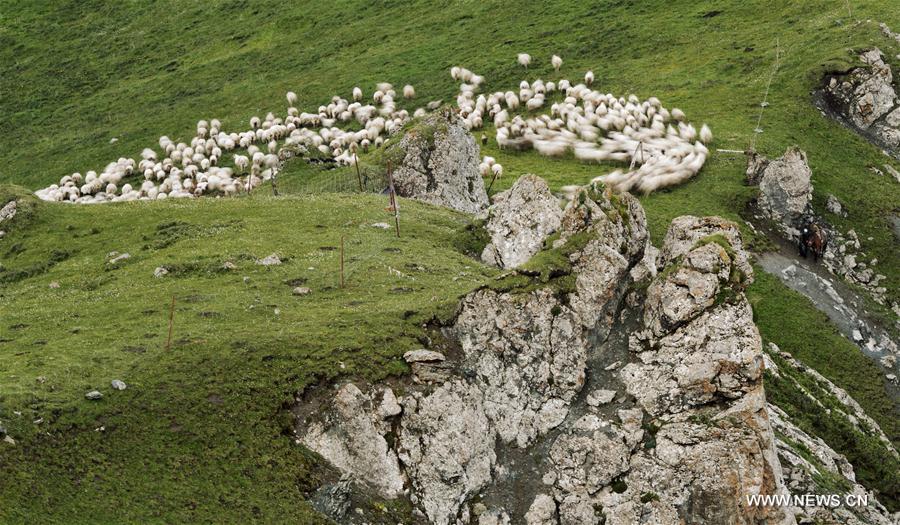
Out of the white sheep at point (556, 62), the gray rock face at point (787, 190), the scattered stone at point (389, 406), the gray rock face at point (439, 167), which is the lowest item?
the gray rock face at point (787, 190)

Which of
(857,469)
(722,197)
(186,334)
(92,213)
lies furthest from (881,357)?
(92,213)

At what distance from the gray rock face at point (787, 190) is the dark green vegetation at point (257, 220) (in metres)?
2.32

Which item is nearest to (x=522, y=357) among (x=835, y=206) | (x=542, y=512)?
(x=542, y=512)

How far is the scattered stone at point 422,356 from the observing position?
33000mm

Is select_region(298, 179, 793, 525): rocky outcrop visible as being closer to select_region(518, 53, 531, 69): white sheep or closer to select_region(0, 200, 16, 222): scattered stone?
select_region(0, 200, 16, 222): scattered stone

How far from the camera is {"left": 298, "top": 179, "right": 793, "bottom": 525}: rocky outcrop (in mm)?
31047

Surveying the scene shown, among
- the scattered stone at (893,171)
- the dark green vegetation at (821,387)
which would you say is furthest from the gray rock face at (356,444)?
the scattered stone at (893,171)

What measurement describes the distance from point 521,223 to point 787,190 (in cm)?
2489

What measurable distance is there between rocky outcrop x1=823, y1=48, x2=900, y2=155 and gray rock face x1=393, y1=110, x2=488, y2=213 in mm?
33381

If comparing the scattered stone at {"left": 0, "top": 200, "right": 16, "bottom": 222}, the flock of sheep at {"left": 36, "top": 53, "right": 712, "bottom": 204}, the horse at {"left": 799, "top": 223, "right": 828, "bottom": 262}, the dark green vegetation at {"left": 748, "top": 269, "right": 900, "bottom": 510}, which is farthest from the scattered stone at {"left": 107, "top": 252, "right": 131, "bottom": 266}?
the horse at {"left": 799, "top": 223, "right": 828, "bottom": 262}

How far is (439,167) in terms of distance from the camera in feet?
203

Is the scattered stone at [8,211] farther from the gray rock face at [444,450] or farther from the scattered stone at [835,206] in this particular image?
the scattered stone at [835,206]

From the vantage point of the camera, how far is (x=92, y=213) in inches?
2066

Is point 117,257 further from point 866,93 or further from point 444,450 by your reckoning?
point 866,93
